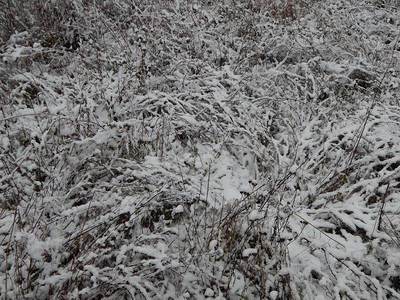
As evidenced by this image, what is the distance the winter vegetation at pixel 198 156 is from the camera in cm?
158

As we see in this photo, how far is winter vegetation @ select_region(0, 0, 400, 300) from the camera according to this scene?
1.58 m

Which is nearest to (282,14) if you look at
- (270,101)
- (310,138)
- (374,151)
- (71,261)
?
(270,101)

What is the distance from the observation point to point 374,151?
2242 millimetres

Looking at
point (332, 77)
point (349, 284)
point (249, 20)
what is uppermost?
point (249, 20)

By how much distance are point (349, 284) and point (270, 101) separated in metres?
1.73

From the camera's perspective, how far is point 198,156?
2.38 metres

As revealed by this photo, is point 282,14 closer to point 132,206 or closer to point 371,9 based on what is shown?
point 371,9

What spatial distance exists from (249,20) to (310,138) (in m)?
2.06

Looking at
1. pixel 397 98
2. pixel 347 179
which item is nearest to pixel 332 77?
pixel 397 98

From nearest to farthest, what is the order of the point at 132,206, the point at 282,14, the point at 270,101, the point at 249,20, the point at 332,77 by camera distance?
the point at 132,206 → the point at 270,101 → the point at 332,77 → the point at 249,20 → the point at 282,14

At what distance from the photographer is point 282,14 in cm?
425

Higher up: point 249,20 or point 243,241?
point 249,20

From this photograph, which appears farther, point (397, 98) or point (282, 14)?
point (282, 14)

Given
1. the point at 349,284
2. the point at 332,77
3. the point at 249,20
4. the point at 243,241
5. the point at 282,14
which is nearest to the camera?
the point at 349,284
